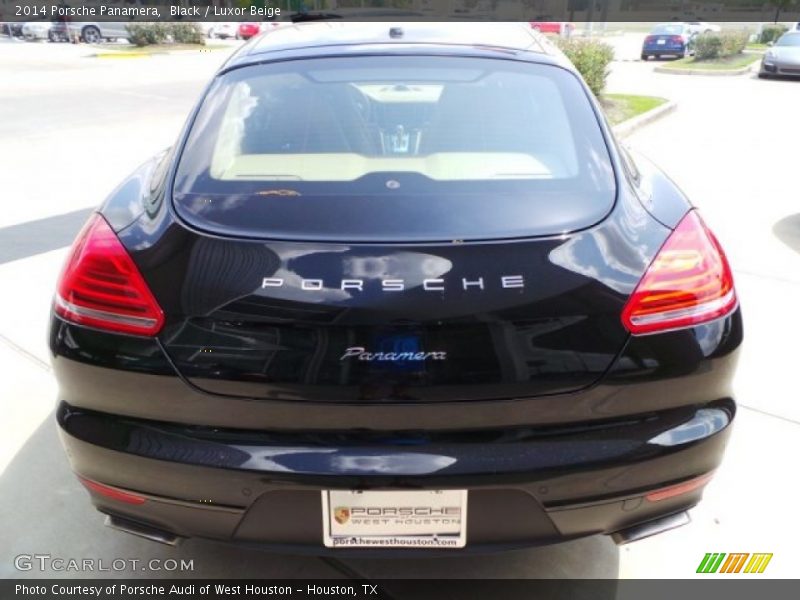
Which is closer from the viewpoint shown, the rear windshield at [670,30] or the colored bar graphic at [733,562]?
the colored bar graphic at [733,562]

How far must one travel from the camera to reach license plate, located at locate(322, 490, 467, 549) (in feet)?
5.88

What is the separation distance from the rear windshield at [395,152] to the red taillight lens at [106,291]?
0.73 feet

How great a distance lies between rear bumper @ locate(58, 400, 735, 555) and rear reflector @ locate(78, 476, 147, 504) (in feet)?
0.08

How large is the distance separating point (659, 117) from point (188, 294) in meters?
11.6

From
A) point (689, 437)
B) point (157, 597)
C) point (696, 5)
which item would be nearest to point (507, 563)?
point (689, 437)

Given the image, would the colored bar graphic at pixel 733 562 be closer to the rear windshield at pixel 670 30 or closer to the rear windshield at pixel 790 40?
the rear windshield at pixel 790 40

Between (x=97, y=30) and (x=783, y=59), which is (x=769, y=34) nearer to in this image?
(x=783, y=59)

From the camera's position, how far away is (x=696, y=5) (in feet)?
218

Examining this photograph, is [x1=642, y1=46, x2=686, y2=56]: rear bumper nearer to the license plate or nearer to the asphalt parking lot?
the asphalt parking lot

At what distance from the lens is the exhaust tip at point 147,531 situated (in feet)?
6.58

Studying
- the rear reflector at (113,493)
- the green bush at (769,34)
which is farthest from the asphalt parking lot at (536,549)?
the green bush at (769,34)

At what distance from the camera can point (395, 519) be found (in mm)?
1838

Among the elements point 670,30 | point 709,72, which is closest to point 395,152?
point 709,72

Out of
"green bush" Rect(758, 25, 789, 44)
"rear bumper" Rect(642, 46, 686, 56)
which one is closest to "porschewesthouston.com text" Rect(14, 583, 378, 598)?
"rear bumper" Rect(642, 46, 686, 56)
